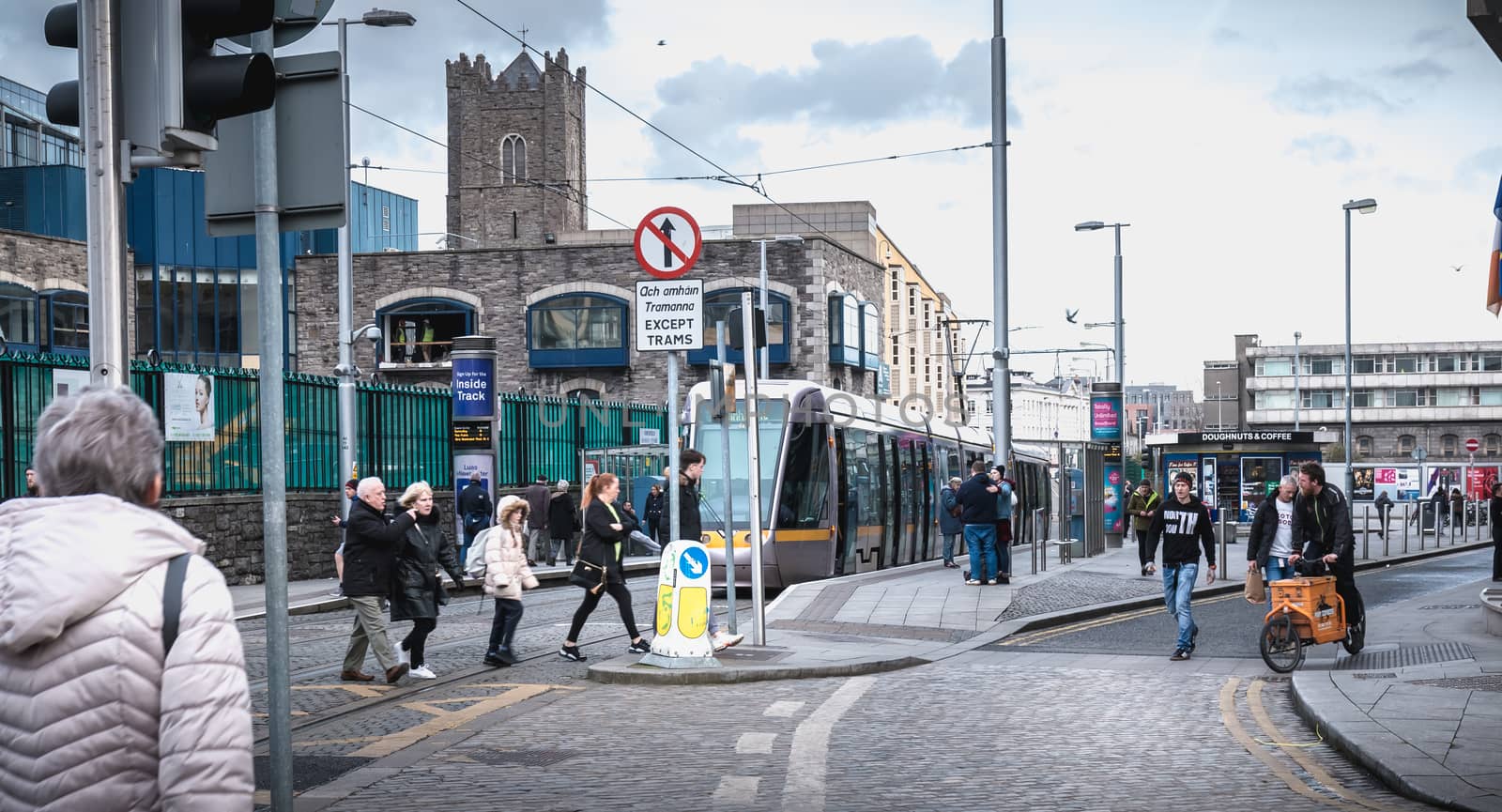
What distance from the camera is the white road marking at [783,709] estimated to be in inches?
418

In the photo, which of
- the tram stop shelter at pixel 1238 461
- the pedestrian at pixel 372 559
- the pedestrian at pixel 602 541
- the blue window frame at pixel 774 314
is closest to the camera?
the pedestrian at pixel 372 559

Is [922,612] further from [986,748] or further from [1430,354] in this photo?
[1430,354]

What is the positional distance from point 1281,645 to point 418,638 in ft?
22.6

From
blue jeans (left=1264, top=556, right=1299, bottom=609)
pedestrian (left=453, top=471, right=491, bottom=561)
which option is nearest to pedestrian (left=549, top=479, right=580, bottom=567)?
pedestrian (left=453, top=471, right=491, bottom=561)

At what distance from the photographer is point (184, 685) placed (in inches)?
119

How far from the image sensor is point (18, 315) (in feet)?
145

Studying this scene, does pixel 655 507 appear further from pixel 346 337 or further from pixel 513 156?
pixel 513 156

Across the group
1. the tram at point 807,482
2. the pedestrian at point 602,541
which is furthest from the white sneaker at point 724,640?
the tram at point 807,482

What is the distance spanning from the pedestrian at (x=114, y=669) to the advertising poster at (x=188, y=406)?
63.1ft

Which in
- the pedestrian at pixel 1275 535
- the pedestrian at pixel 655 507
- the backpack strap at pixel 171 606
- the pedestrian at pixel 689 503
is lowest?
the pedestrian at pixel 655 507

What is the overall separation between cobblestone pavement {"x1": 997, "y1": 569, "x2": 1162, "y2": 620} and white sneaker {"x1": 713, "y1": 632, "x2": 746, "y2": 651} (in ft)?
16.3

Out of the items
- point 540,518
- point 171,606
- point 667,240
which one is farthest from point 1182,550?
point 540,518

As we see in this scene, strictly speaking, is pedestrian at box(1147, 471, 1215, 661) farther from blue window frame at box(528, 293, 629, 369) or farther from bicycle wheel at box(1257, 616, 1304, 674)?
blue window frame at box(528, 293, 629, 369)

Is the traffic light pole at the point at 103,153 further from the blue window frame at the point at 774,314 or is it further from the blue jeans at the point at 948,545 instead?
the blue window frame at the point at 774,314
